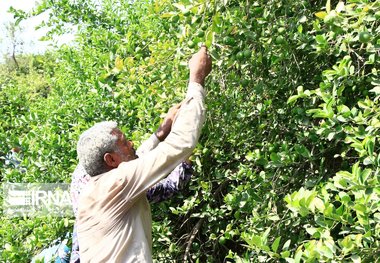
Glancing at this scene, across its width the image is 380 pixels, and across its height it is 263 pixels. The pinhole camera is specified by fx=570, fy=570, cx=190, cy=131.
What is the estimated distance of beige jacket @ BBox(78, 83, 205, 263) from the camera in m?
2.02

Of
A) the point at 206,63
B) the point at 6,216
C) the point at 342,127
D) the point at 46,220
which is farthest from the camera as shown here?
the point at 6,216

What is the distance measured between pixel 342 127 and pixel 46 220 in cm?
181

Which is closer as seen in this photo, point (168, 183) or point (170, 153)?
point (170, 153)

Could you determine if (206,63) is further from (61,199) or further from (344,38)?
(61,199)

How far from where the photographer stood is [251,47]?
7.84 feet

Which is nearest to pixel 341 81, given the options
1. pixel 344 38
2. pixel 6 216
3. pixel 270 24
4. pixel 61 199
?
pixel 344 38

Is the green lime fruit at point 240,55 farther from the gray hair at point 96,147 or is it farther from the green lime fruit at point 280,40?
the gray hair at point 96,147

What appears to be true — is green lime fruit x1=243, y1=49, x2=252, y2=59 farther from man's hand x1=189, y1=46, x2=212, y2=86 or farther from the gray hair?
the gray hair

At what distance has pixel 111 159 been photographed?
2.19 metres

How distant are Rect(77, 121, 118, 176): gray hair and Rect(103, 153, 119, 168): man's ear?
0.01m

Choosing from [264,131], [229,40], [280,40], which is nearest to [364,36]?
[280,40]

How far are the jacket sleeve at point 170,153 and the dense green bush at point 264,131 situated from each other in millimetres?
247

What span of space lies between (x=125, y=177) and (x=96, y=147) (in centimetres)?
19

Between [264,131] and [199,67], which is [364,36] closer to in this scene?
[199,67]
